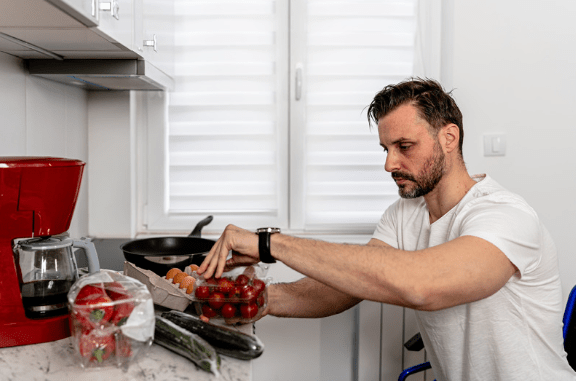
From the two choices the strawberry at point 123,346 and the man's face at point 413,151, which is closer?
the strawberry at point 123,346

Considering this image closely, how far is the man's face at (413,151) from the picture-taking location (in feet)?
4.59

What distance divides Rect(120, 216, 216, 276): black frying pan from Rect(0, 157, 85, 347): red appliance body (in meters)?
0.36

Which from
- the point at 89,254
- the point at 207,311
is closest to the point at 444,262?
the point at 207,311

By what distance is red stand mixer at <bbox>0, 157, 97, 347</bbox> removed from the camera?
3.50 feet

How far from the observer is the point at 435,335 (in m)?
1.42

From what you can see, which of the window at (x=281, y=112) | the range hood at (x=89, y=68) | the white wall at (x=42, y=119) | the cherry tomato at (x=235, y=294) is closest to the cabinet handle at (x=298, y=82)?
the window at (x=281, y=112)

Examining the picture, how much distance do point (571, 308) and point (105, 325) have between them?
1.21m

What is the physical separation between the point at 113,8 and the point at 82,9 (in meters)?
0.20

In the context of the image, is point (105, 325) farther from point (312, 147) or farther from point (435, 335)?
point (312, 147)

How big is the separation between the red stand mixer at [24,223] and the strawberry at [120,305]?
23 cm

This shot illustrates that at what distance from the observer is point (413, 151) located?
1.41 metres

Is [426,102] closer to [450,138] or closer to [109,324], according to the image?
[450,138]

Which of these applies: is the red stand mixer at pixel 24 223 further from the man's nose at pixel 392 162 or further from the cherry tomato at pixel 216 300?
the man's nose at pixel 392 162

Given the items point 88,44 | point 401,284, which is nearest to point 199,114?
point 88,44
